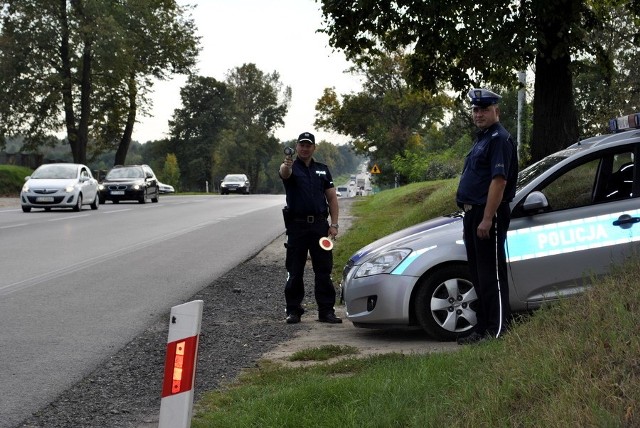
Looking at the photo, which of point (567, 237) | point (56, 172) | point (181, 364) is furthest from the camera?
point (56, 172)

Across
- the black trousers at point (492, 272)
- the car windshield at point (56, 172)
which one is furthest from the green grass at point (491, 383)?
the car windshield at point (56, 172)

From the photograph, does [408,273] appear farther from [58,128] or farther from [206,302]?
[58,128]

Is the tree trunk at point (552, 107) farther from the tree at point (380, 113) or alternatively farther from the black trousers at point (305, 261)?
the tree at point (380, 113)

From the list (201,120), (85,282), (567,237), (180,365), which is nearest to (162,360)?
(567,237)

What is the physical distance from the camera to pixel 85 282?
1380cm

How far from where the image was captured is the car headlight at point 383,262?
8.98 metres

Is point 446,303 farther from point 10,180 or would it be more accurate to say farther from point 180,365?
point 10,180

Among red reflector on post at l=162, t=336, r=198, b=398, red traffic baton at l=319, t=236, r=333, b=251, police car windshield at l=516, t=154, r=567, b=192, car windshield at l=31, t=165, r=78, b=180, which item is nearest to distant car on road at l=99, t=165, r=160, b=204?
car windshield at l=31, t=165, r=78, b=180

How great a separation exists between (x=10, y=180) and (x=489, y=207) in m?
45.6

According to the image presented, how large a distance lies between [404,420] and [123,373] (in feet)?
10.3

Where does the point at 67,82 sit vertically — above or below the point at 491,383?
above

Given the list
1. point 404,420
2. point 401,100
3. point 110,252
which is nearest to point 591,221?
point 404,420

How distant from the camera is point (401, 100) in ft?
246

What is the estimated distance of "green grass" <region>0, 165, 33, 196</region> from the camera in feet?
164
